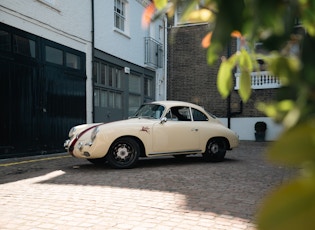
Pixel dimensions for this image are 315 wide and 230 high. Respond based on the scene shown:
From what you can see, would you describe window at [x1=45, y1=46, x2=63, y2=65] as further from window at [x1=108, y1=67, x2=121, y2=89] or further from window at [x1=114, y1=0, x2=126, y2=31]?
window at [x1=114, y1=0, x2=126, y2=31]

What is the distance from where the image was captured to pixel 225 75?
3.00 feet

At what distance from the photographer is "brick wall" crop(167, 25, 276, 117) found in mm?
18500

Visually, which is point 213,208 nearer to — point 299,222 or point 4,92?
point 299,222

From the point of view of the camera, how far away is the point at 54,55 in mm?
11188

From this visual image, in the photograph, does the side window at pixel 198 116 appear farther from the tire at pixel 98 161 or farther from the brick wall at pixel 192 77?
the brick wall at pixel 192 77

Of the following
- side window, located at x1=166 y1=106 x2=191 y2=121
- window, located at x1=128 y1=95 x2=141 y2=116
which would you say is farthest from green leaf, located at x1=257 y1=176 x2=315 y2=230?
window, located at x1=128 y1=95 x2=141 y2=116

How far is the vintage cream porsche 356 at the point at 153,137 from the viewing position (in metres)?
7.18

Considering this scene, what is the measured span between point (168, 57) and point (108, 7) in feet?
20.7

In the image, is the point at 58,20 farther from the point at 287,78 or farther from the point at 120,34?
the point at 287,78

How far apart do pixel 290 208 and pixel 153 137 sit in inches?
287

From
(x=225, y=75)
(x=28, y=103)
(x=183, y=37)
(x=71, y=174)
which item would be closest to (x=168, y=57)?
(x=183, y=37)

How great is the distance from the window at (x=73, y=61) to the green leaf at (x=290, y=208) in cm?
1187

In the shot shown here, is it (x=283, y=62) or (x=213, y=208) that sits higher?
(x=283, y=62)

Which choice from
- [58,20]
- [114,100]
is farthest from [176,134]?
[114,100]
